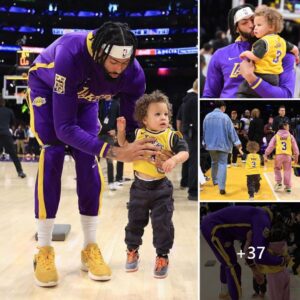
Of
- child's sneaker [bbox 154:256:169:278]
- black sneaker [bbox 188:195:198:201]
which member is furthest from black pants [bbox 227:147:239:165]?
black sneaker [bbox 188:195:198:201]

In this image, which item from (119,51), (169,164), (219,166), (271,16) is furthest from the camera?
(169,164)

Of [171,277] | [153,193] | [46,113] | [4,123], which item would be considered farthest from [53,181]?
[4,123]

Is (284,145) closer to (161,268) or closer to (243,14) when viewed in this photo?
(243,14)

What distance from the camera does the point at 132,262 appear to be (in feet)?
6.98

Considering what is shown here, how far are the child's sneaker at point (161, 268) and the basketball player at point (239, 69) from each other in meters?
0.91

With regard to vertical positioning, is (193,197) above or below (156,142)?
below

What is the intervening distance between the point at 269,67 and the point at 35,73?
1.05 metres

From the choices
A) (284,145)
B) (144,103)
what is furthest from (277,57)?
(144,103)

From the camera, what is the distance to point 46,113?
1.94 metres

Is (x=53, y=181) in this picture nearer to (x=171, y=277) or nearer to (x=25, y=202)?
(x=171, y=277)

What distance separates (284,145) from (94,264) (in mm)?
1044

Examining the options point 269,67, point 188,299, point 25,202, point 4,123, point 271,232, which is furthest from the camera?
point 4,123

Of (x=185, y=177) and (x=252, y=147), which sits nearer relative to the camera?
(x=252, y=147)

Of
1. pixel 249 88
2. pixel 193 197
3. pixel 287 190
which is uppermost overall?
pixel 249 88
